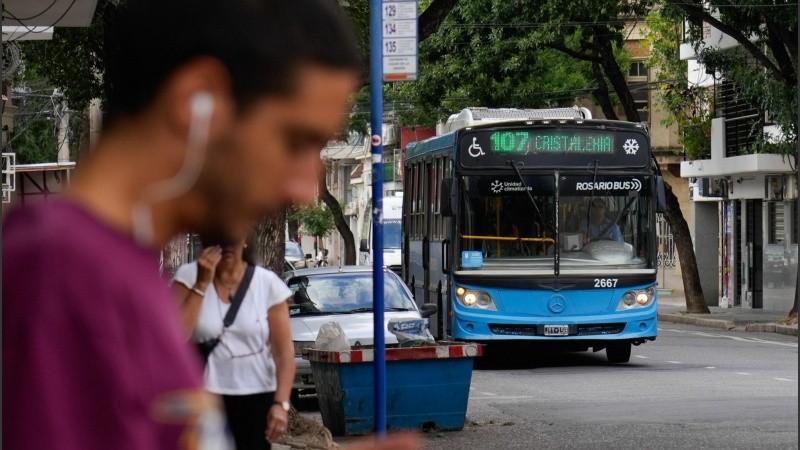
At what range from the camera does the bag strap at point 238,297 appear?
21.3 ft

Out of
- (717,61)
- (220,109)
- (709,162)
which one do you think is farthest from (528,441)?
(709,162)

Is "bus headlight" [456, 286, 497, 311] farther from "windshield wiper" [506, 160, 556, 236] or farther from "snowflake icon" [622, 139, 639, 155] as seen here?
"snowflake icon" [622, 139, 639, 155]

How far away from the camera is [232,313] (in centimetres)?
649

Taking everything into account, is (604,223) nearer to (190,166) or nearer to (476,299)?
(476,299)

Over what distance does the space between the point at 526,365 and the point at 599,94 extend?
17.6m

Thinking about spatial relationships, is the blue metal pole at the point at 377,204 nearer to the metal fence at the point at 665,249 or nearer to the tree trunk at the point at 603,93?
the tree trunk at the point at 603,93

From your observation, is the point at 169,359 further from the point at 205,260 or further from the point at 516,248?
the point at 516,248

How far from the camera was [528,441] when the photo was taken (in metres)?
12.1

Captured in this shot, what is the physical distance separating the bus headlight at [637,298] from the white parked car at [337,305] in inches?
158

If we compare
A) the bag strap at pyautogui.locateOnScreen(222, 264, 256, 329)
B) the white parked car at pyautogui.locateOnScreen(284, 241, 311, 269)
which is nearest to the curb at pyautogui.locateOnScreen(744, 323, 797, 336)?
the white parked car at pyautogui.locateOnScreen(284, 241, 311, 269)

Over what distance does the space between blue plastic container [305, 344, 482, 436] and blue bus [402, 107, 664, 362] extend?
706 centimetres

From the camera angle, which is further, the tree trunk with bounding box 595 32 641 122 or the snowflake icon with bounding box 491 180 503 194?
the tree trunk with bounding box 595 32 641 122

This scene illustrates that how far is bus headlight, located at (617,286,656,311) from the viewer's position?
1997cm

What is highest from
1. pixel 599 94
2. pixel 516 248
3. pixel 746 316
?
pixel 599 94
